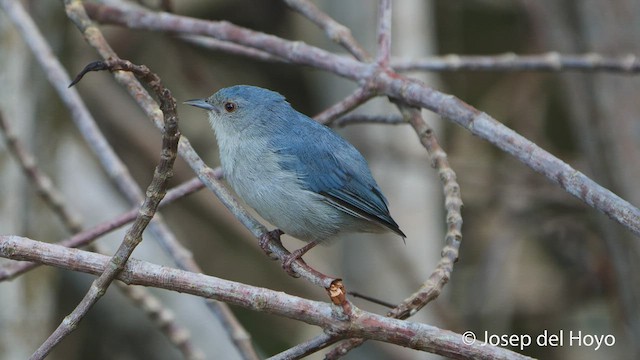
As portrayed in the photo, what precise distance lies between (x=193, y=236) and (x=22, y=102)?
3.12m

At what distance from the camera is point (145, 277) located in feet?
7.13

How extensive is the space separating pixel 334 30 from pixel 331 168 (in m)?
0.74

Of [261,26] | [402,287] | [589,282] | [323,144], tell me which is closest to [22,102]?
[323,144]

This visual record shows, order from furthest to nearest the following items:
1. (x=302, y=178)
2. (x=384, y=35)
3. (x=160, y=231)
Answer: (x=384, y=35) → (x=160, y=231) → (x=302, y=178)

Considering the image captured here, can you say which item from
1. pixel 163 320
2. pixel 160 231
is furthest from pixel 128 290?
pixel 160 231

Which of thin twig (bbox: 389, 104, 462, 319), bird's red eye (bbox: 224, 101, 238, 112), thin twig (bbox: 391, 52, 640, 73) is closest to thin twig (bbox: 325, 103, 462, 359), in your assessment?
thin twig (bbox: 389, 104, 462, 319)

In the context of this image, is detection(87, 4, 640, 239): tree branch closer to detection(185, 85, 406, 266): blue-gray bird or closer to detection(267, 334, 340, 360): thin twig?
detection(185, 85, 406, 266): blue-gray bird

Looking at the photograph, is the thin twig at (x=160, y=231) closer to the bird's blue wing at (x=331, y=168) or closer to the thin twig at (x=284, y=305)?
the bird's blue wing at (x=331, y=168)

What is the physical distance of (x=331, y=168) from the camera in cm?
329

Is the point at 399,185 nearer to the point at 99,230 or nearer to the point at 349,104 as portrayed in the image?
the point at 349,104

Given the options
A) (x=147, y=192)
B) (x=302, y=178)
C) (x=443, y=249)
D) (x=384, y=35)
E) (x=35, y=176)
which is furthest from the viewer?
(x=35, y=176)

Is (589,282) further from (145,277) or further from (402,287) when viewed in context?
(145,277)

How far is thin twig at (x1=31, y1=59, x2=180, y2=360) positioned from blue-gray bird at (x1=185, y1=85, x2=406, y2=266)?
103 centimetres

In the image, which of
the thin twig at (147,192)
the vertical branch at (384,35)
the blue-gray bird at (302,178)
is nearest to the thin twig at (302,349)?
the thin twig at (147,192)
